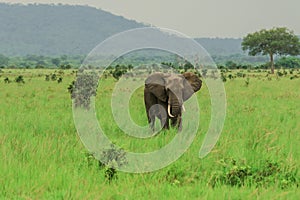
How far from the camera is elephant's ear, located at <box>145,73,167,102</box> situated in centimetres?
1095

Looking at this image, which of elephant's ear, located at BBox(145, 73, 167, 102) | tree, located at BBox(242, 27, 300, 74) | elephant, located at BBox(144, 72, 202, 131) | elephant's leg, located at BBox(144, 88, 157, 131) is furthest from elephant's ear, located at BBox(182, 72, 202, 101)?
tree, located at BBox(242, 27, 300, 74)

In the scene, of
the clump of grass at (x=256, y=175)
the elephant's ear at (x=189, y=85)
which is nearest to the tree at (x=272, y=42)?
the elephant's ear at (x=189, y=85)

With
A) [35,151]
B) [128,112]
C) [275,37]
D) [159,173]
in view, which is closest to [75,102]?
[128,112]

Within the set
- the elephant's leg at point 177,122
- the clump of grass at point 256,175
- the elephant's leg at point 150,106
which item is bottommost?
the clump of grass at point 256,175

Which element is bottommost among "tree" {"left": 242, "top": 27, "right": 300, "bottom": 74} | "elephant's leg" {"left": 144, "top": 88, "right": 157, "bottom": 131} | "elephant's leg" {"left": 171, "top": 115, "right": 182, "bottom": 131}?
"elephant's leg" {"left": 171, "top": 115, "right": 182, "bottom": 131}

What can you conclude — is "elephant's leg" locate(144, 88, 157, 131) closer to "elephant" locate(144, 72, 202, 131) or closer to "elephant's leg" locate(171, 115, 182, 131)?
"elephant" locate(144, 72, 202, 131)

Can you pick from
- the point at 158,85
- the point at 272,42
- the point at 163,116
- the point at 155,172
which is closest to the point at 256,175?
the point at 155,172

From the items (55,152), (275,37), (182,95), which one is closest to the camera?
(55,152)

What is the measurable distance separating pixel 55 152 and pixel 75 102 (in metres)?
8.24

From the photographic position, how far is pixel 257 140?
826 cm

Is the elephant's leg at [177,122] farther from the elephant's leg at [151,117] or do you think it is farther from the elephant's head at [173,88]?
the elephant's leg at [151,117]

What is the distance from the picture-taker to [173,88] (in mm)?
10352

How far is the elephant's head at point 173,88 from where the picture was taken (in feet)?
32.9

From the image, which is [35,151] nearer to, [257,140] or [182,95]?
[257,140]
